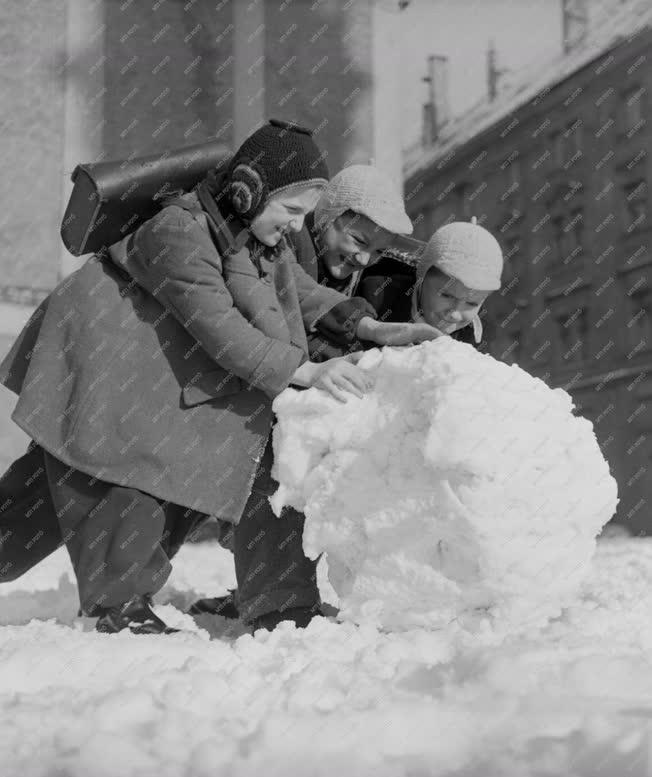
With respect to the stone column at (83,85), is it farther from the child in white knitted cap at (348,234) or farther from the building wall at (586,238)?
the building wall at (586,238)

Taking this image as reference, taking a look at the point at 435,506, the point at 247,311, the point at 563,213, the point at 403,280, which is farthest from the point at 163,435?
the point at 563,213

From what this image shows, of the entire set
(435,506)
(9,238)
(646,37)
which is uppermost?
(435,506)

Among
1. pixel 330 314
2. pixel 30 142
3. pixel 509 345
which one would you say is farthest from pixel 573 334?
pixel 330 314

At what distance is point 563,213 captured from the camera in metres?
23.9

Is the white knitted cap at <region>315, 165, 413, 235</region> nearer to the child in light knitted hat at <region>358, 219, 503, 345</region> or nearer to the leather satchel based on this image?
the child in light knitted hat at <region>358, 219, 503, 345</region>

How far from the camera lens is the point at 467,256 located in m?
3.36

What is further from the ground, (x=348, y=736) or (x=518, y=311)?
(x=348, y=736)

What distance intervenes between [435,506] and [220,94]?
911 cm

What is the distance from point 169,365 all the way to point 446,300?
3.08 ft

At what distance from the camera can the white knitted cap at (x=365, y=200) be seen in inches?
136

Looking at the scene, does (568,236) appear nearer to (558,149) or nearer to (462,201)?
(558,149)

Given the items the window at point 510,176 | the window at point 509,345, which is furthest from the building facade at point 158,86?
the window at point 510,176

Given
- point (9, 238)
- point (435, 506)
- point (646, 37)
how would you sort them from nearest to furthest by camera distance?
point (435, 506) < point (9, 238) < point (646, 37)

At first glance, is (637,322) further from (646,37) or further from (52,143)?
(52,143)
